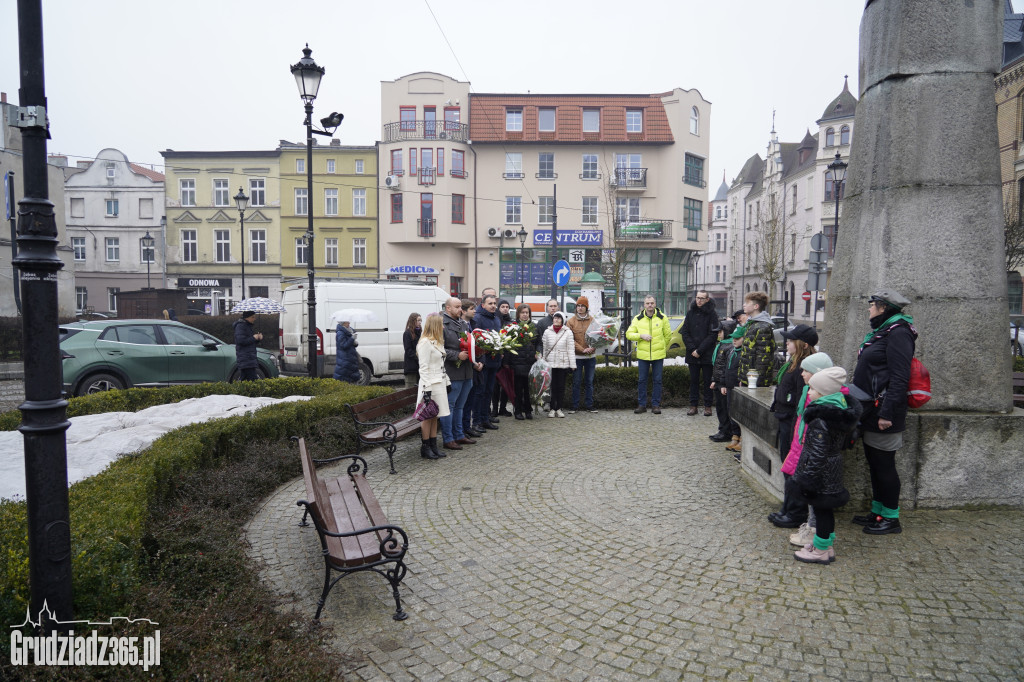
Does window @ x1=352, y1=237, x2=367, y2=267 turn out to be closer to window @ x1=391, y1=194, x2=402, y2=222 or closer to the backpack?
window @ x1=391, y1=194, x2=402, y2=222

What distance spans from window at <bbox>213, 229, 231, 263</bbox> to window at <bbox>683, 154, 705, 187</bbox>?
33.7m

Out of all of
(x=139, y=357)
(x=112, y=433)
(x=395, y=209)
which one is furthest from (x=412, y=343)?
(x=395, y=209)

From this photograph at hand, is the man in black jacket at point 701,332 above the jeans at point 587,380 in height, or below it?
above

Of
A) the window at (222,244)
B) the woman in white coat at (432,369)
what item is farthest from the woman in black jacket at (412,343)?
the window at (222,244)

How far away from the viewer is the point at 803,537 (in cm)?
492

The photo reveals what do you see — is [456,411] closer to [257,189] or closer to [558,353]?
[558,353]

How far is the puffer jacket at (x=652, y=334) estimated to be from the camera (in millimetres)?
10797

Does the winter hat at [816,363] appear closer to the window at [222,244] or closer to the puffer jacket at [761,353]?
the puffer jacket at [761,353]

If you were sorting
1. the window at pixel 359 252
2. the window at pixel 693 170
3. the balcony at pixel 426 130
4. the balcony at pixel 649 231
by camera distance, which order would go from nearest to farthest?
the balcony at pixel 426 130 → the balcony at pixel 649 231 → the window at pixel 693 170 → the window at pixel 359 252

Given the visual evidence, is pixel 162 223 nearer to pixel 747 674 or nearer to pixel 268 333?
pixel 268 333

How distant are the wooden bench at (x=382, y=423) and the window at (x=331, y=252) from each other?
39.4m

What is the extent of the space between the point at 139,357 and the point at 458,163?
3191 centimetres

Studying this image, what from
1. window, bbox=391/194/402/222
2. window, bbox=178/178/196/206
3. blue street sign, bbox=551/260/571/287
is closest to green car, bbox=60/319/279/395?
blue street sign, bbox=551/260/571/287

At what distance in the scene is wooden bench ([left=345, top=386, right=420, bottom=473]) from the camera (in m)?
7.43
